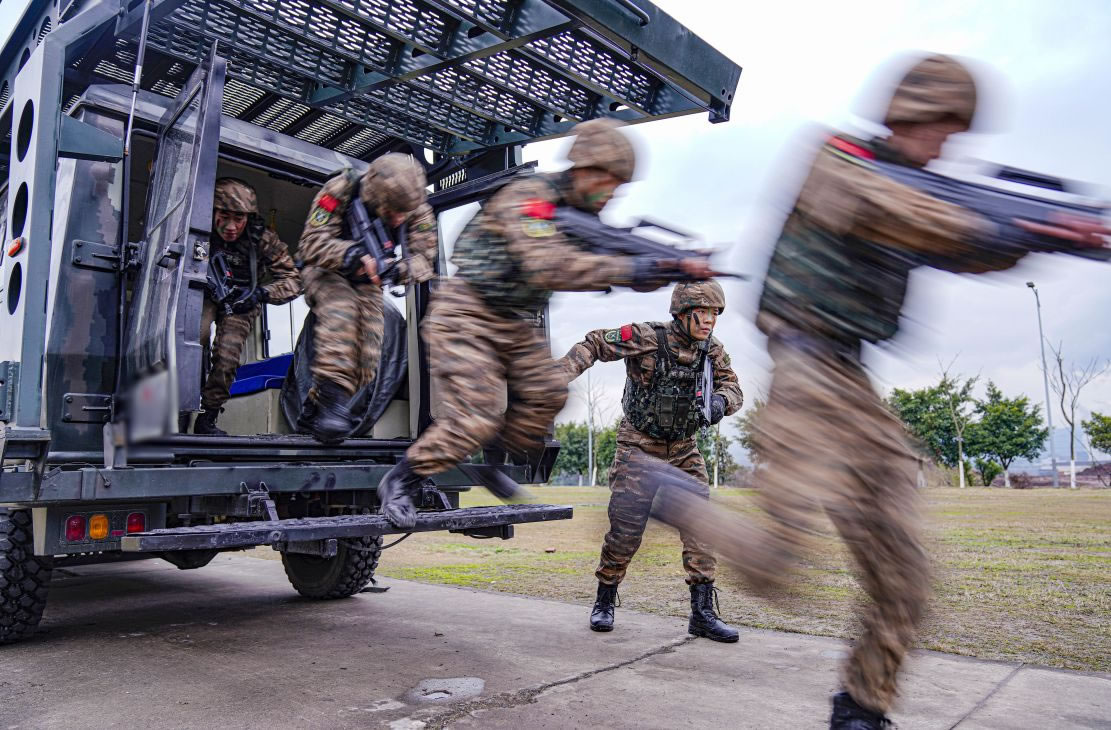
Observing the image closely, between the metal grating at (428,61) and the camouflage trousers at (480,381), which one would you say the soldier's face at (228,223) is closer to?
the metal grating at (428,61)

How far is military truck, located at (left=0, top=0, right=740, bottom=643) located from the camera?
10.5ft

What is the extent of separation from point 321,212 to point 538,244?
141 centimetres

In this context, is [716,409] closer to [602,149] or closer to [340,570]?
[602,149]

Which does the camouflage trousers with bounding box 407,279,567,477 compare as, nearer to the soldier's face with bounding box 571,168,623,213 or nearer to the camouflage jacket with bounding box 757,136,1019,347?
the soldier's face with bounding box 571,168,623,213

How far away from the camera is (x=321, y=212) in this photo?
348cm

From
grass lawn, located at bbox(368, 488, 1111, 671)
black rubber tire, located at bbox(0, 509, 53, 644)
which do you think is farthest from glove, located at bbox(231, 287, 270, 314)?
grass lawn, located at bbox(368, 488, 1111, 671)

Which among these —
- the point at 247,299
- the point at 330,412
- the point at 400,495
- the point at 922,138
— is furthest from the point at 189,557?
the point at 922,138

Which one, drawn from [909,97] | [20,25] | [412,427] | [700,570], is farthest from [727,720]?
[20,25]

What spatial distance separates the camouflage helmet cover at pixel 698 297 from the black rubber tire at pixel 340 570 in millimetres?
2326

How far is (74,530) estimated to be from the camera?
125 inches

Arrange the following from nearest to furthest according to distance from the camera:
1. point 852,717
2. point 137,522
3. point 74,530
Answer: point 852,717 → point 74,530 → point 137,522

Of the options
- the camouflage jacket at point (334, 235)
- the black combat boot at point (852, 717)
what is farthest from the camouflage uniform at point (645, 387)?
the black combat boot at point (852, 717)

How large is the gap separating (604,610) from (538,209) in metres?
2.52

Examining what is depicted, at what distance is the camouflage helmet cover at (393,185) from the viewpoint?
10.9ft
